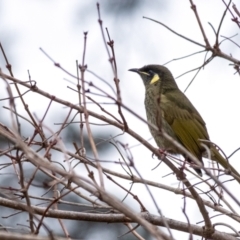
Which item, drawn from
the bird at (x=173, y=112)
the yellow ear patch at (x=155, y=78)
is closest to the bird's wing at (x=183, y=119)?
the bird at (x=173, y=112)

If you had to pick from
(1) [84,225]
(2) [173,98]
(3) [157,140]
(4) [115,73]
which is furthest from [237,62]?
(1) [84,225]

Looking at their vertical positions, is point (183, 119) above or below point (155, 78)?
below

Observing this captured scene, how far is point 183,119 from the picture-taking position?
708cm

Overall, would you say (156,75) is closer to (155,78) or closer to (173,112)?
(155,78)

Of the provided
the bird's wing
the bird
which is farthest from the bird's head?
the bird's wing

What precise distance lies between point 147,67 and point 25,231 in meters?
3.46

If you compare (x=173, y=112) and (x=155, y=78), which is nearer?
(x=173, y=112)

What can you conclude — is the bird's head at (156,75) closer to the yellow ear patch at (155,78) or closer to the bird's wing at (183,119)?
the yellow ear patch at (155,78)

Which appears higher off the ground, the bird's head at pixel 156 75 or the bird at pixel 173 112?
the bird's head at pixel 156 75

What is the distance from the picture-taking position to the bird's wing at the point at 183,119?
6.87 meters

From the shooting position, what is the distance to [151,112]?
7.02 meters

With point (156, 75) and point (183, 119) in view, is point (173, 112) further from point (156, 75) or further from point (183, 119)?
point (156, 75)

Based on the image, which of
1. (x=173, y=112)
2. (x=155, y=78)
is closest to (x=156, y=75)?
(x=155, y=78)

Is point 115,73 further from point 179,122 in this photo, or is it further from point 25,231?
point 179,122
